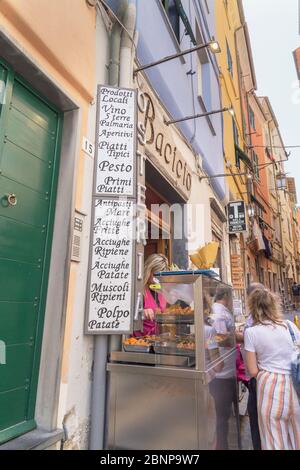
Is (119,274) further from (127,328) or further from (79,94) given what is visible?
(79,94)

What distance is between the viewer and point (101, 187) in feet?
9.09

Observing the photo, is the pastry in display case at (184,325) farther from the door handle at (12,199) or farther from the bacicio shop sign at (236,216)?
the bacicio shop sign at (236,216)

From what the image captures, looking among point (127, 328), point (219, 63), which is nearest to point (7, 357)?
point (127, 328)

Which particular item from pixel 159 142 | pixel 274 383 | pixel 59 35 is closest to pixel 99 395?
pixel 274 383

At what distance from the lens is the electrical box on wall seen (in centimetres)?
249

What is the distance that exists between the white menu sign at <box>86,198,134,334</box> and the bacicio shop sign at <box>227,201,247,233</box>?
6.79m

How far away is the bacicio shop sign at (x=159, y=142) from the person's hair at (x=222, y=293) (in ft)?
6.12

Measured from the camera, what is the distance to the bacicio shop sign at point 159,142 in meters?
3.74

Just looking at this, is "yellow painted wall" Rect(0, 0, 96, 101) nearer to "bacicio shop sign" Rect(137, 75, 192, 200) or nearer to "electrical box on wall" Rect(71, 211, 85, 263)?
"bacicio shop sign" Rect(137, 75, 192, 200)

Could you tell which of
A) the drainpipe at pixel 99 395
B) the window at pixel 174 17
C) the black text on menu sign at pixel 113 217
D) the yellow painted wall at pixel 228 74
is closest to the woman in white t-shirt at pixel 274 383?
the black text on menu sign at pixel 113 217

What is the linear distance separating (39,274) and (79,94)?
1628 millimetres

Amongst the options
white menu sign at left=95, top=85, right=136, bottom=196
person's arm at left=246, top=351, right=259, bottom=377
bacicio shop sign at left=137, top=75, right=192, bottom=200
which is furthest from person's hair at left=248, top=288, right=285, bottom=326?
bacicio shop sign at left=137, top=75, right=192, bottom=200

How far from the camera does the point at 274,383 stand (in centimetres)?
272

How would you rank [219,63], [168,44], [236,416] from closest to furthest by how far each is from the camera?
1. [236,416]
2. [168,44]
3. [219,63]
